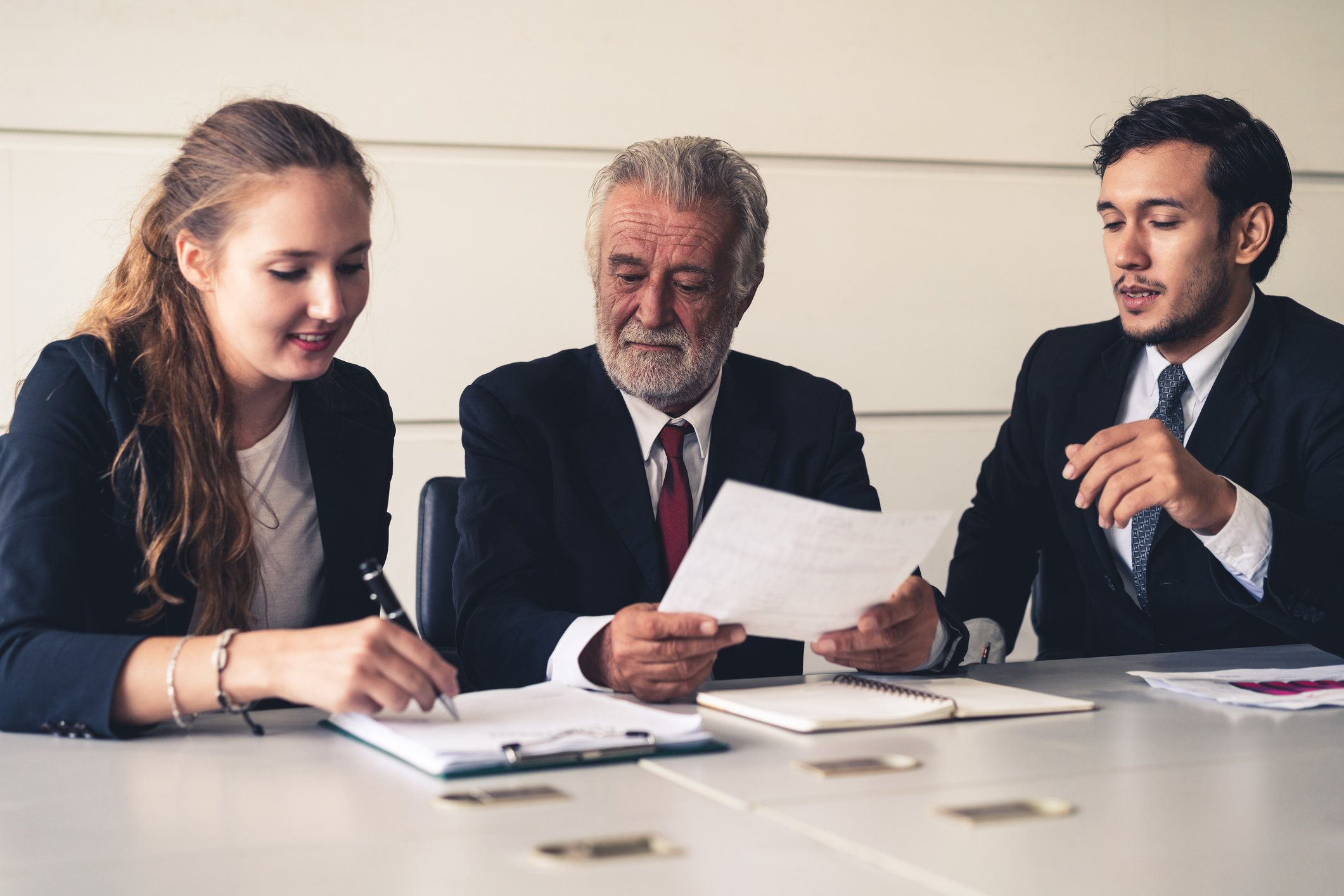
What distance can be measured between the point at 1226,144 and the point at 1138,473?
1012mm

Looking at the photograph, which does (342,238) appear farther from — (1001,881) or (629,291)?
(1001,881)

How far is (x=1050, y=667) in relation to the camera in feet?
5.97

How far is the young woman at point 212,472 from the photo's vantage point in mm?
1260

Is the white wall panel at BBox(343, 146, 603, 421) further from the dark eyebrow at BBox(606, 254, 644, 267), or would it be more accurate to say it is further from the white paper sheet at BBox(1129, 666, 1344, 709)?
the white paper sheet at BBox(1129, 666, 1344, 709)

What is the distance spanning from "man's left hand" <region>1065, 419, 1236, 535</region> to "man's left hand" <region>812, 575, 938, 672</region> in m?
0.26

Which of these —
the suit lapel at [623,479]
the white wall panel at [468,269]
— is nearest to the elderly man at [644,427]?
the suit lapel at [623,479]

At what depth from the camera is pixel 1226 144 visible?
2420 mm

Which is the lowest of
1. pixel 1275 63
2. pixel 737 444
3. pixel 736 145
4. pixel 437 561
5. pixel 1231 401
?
pixel 437 561

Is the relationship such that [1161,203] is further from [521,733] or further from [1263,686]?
[521,733]

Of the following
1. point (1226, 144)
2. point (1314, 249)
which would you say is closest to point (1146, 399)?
point (1226, 144)

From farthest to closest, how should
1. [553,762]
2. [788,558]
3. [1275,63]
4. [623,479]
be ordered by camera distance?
[1275,63], [623,479], [788,558], [553,762]

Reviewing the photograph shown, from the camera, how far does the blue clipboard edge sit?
1.12 meters

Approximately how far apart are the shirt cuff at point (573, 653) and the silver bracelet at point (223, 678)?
0.40 m

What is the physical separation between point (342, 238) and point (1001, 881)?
116 centimetres
